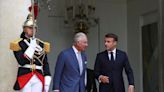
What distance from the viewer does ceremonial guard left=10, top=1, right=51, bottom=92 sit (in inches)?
169

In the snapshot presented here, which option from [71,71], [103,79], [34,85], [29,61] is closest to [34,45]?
[29,61]

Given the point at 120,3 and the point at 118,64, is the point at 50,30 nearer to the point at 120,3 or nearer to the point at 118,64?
the point at 120,3

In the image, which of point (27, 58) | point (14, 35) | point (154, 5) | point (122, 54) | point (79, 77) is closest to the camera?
point (27, 58)

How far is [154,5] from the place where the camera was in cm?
816

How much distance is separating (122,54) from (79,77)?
0.66m

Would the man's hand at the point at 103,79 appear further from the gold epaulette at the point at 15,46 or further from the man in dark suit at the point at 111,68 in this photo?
the gold epaulette at the point at 15,46

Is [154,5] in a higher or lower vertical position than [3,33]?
higher

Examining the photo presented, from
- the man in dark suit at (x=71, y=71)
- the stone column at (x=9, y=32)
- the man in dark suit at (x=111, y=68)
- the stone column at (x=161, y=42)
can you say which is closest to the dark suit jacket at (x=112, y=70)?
the man in dark suit at (x=111, y=68)

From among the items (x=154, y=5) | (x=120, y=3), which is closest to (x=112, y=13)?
(x=120, y=3)

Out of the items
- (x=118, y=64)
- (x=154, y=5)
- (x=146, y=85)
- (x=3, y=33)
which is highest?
(x=154, y=5)

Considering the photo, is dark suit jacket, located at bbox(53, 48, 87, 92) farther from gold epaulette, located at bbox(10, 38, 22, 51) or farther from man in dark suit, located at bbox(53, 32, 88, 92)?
gold epaulette, located at bbox(10, 38, 22, 51)

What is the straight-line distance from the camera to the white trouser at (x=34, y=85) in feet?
14.1

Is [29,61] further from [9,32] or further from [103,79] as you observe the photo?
[103,79]

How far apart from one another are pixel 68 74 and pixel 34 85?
0.81 metres
